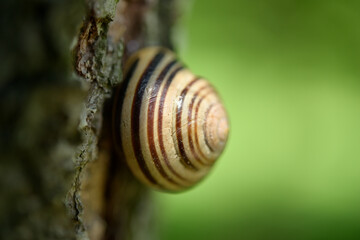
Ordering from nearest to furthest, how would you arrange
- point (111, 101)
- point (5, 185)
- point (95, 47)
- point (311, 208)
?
point (5, 185) < point (95, 47) < point (111, 101) < point (311, 208)

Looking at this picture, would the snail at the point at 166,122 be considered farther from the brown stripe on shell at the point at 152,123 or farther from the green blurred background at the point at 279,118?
the green blurred background at the point at 279,118

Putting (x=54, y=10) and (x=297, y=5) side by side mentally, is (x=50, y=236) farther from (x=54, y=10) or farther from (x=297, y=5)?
(x=297, y=5)

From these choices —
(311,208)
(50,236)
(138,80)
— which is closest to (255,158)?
(311,208)

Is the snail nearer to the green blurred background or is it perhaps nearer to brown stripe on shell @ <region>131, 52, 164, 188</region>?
brown stripe on shell @ <region>131, 52, 164, 188</region>

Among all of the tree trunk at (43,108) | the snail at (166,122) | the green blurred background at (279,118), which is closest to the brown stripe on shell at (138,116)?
the snail at (166,122)

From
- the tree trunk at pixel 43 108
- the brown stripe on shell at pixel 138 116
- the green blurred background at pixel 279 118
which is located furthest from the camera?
the green blurred background at pixel 279 118

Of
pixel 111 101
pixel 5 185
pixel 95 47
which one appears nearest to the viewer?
pixel 5 185
